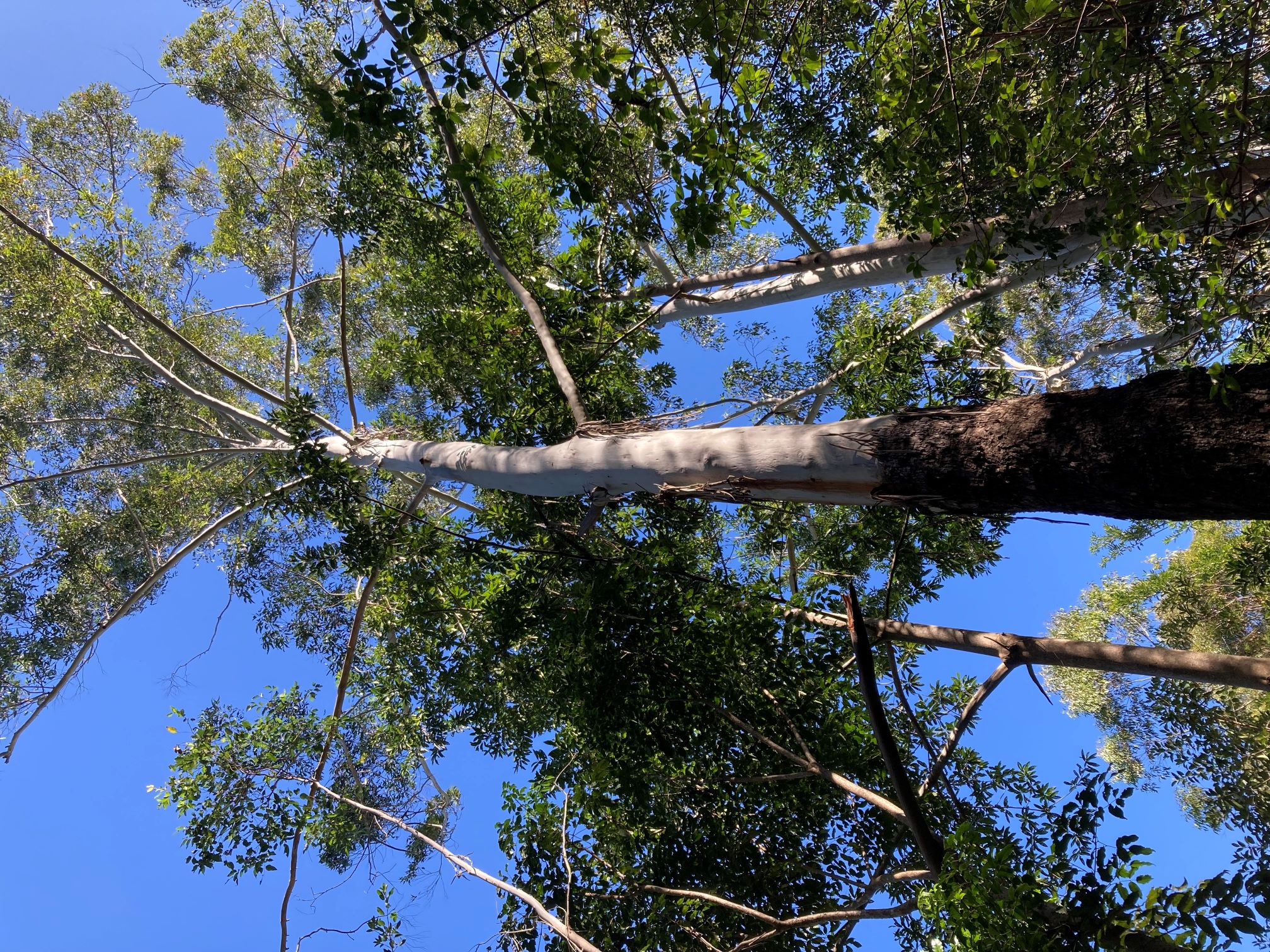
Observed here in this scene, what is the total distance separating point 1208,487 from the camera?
180 centimetres

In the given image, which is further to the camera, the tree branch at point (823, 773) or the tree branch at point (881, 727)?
the tree branch at point (823, 773)

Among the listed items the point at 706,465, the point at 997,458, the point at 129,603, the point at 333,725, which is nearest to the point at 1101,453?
the point at 997,458

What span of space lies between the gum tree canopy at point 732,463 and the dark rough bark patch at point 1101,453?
0.01 metres

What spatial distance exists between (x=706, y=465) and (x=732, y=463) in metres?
0.13

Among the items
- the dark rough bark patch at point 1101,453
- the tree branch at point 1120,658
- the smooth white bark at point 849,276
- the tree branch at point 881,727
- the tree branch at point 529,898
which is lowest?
the tree branch at point 529,898

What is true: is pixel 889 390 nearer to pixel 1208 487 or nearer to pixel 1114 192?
pixel 1114 192

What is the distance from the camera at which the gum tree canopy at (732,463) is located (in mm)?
2439

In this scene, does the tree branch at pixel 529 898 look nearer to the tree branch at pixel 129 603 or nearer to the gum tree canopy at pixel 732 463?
the gum tree canopy at pixel 732 463

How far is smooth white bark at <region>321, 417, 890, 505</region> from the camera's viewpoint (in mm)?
2650

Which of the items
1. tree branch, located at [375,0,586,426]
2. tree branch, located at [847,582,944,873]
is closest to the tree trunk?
tree branch, located at [375,0,586,426]

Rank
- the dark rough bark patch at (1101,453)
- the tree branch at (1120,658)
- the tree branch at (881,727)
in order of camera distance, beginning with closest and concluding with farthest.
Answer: the dark rough bark patch at (1101,453)
the tree branch at (881,727)
the tree branch at (1120,658)

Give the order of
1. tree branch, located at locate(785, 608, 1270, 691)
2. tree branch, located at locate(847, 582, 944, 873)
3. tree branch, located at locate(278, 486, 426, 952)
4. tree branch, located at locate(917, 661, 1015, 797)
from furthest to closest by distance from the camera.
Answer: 1. tree branch, located at locate(278, 486, 426, 952)
2. tree branch, located at locate(917, 661, 1015, 797)
3. tree branch, located at locate(785, 608, 1270, 691)
4. tree branch, located at locate(847, 582, 944, 873)

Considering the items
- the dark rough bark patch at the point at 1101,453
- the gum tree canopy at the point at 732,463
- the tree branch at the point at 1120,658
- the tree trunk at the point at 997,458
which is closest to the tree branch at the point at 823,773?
the gum tree canopy at the point at 732,463

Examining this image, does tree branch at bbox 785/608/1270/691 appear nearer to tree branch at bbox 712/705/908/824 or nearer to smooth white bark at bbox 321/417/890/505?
tree branch at bbox 712/705/908/824
